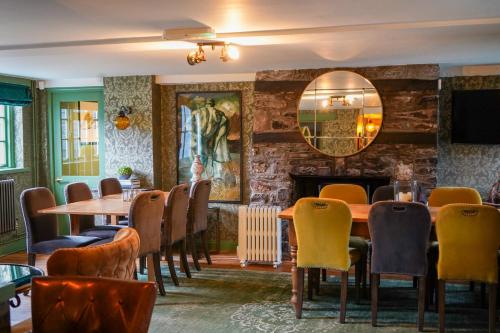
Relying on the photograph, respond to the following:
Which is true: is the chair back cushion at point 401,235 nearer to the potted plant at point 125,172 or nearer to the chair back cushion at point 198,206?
the chair back cushion at point 198,206

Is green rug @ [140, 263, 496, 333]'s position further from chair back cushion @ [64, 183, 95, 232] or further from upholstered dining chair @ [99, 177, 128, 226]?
upholstered dining chair @ [99, 177, 128, 226]

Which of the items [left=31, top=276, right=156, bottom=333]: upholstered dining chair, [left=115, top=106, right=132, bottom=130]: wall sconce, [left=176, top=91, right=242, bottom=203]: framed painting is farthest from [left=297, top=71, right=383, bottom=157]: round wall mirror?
[left=31, top=276, right=156, bottom=333]: upholstered dining chair

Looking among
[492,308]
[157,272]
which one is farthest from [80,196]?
[492,308]

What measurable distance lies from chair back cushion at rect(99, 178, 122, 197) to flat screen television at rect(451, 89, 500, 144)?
12.7 feet

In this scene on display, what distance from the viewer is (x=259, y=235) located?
6.31 metres

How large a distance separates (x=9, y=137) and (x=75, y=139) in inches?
32.9

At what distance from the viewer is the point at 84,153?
7.71 meters

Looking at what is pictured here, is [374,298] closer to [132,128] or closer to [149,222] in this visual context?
[149,222]

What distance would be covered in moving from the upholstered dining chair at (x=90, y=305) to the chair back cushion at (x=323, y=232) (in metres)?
2.21

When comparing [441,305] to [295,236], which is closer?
[441,305]

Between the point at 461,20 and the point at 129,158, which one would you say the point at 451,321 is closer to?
the point at 461,20

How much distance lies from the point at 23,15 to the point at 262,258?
373 cm

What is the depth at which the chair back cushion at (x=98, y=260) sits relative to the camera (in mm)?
2480

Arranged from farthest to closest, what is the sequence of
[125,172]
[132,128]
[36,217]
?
1. [132,128]
2. [125,172]
3. [36,217]
